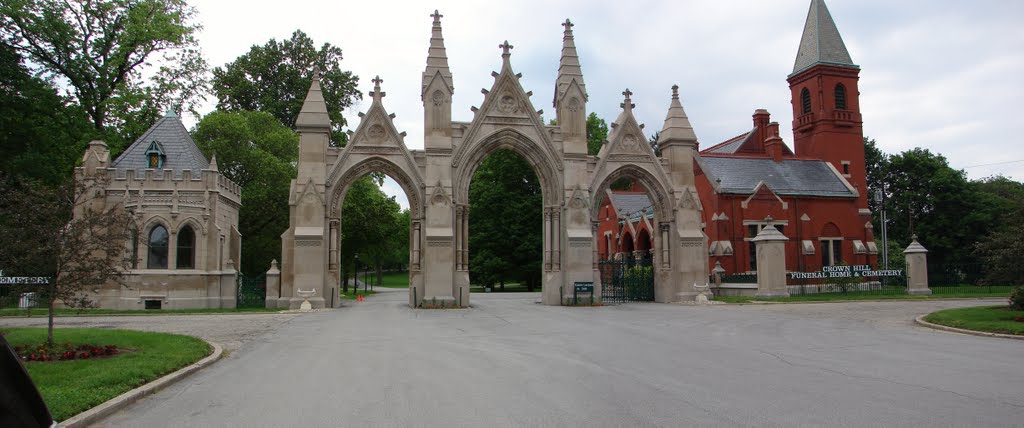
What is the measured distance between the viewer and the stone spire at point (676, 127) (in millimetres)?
29453

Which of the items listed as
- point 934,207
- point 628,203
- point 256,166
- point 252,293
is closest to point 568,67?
point 252,293

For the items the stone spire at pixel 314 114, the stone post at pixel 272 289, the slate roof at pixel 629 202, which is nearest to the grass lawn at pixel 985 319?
the stone spire at pixel 314 114

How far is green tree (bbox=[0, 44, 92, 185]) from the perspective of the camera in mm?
28547

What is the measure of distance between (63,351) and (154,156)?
18.0 metres

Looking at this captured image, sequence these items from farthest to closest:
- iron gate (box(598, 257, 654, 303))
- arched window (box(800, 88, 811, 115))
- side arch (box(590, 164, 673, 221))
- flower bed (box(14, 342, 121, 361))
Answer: arched window (box(800, 88, 811, 115))
iron gate (box(598, 257, 654, 303))
side arch (box(590, 164, 673, 221))
flower bed (box(14, 342, 121, 361))

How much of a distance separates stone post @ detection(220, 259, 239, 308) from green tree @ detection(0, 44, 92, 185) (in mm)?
9461

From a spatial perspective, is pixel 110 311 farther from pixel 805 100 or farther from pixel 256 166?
pixel 805 100

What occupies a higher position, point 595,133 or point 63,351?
point 595,133

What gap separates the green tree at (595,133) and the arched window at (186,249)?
1307 inches

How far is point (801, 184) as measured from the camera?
43.2 metres

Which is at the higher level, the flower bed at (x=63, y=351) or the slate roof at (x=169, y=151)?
the slate roof at (x=169, y=151)

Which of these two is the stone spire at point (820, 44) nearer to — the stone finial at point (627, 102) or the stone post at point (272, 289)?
the stone finial at point (627, 102)

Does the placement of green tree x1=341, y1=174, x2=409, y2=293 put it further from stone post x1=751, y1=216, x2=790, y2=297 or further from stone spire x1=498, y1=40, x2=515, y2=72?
stone post x1=751, y1=216, x2=790, y2=297

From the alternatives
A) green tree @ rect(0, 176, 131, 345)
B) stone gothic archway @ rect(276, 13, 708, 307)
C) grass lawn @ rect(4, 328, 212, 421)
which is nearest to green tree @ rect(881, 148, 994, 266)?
stone gothic archway @ rect(276, 13, 708, 307)
